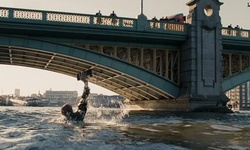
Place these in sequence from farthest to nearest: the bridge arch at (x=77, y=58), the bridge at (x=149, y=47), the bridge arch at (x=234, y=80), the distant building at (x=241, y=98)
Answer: the distant building at (x=241, y=98) < the bridge arch at (x=234, y=80) < the bridge at (x=149, y=47) < the bridge arch at (x=77, y=58)

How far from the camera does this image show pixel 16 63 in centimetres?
4572

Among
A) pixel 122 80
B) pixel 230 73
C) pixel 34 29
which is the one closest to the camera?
pixel 34 29

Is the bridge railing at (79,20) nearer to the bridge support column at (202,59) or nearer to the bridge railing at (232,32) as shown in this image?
the bridge support column at (202,59)

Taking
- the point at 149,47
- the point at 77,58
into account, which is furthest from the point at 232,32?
the point at 77,58

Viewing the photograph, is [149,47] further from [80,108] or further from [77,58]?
[80,108]

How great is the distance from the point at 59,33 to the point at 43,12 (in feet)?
8.53

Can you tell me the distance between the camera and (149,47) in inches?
1438

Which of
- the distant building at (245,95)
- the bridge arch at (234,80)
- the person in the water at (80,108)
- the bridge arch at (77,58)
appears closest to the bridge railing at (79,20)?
the bridge arch at (77,58)

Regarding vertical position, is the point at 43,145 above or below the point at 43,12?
below

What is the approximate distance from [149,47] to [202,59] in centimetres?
595

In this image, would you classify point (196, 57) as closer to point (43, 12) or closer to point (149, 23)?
point (149, 23)

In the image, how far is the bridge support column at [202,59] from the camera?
36.0 m

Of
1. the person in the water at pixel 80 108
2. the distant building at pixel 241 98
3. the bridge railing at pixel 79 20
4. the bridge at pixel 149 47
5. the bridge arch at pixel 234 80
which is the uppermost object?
the bridge railing at pixel 79 20

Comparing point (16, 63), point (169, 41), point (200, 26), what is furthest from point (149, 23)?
point (16, 63)
